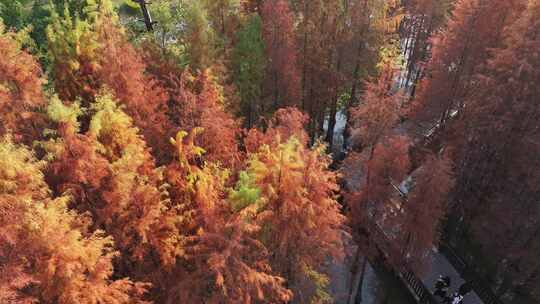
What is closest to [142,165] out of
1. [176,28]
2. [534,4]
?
[176,28]

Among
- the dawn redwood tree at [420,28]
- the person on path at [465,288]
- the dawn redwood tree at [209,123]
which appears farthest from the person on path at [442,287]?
the dawn redwood tree at [420,28]

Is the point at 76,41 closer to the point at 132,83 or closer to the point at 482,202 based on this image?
the point at 132,83

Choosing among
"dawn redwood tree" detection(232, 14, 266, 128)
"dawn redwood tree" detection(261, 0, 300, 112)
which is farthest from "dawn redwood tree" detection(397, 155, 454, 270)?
"dawn redwood tree" detection(232, 14, 266, 128)

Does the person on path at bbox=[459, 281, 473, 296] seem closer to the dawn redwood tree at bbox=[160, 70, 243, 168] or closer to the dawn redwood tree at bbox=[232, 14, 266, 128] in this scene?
the dawn redwood tree at bbox=[160, 70, 243, 168]

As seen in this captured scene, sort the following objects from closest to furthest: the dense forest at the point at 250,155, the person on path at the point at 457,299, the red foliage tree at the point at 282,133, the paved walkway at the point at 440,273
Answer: the dense forest at the point at 250,155 → the red foliage tree at the point at 282,133 → the person on path at the point at 457,299 → the paved walkway at the point at 440,273

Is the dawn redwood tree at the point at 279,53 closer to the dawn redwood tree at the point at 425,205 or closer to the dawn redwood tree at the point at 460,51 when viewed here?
the dawn redwood tree at the point at 460,51
